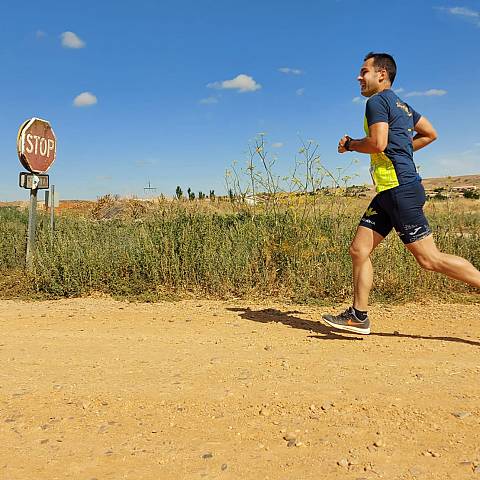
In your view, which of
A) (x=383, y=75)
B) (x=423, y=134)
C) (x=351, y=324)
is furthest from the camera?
(x=423, y=134)

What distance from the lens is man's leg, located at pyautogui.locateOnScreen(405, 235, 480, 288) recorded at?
155 inches

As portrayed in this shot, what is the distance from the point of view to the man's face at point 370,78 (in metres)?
4.18

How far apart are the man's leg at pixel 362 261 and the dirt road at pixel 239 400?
37 cm

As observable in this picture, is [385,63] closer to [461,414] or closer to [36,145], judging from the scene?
[461,414]

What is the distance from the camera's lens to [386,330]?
4.65m

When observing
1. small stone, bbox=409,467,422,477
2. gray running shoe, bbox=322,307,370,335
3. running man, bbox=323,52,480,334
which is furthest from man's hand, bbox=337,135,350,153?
small stone, bbox=409,467,422,477

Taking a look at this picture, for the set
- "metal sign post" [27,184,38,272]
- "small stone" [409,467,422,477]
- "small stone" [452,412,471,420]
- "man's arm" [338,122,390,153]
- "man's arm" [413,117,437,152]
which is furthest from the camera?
"metal sign post" [27,184,38,272]

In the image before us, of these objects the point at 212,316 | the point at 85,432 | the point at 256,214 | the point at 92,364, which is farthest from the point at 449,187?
the point at 85,432

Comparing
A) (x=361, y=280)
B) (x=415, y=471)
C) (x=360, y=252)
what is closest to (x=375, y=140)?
(x=360, y=252)

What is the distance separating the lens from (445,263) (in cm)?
396

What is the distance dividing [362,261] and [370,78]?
154 cm

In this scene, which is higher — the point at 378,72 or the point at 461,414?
the point at 378,72

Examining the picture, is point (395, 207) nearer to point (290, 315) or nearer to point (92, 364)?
point (290, 315)

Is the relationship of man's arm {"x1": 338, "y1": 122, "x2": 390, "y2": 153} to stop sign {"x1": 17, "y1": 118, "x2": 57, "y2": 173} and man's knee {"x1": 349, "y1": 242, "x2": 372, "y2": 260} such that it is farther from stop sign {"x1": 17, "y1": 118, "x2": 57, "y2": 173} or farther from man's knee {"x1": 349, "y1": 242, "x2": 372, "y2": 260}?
stop sign {"x1": 17, "y1": 118, "x2": 57, "y2": 173}
